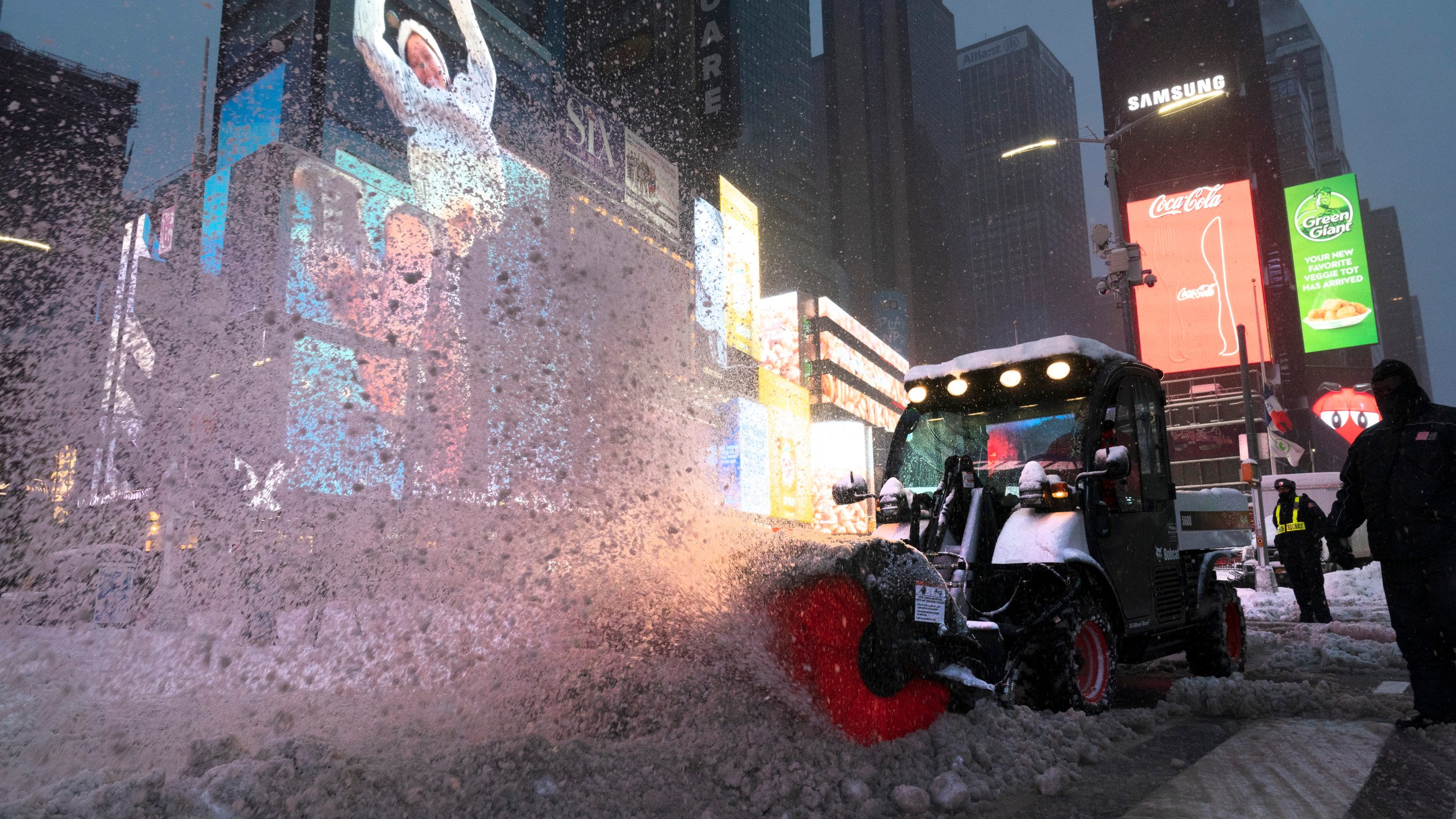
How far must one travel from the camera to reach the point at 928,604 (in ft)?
11.9

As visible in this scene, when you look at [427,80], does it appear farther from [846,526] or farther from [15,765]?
[846,526]

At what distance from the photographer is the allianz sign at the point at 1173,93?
51719mm

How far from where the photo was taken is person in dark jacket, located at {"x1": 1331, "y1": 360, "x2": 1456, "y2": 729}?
13.6 feet

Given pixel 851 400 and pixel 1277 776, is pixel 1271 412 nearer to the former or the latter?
pixel 1277 776

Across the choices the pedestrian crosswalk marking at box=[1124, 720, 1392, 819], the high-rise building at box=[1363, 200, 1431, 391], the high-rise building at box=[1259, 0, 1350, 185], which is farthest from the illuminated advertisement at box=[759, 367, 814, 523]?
the high-rise building at box=[1363, 200, 1431, 391]

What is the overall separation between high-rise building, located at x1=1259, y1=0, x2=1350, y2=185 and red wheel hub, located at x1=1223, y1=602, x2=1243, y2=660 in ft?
376

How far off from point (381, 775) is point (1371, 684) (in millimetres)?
6164

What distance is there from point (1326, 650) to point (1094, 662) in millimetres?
3352

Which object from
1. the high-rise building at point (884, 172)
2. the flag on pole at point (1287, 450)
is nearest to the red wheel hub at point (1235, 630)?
the flag on pole at point (1287, 450)

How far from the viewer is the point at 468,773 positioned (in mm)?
2957

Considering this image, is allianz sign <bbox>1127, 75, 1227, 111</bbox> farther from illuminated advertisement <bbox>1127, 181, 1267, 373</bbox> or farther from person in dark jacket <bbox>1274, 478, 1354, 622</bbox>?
person in dark jacket <bbox>1274, 478, 1354, 622</bbox>

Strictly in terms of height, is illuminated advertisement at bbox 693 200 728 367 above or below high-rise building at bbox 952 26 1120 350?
below

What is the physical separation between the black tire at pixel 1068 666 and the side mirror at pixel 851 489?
55.2 inches

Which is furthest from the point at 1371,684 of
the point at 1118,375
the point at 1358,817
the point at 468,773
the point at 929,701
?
the point at 468,773
